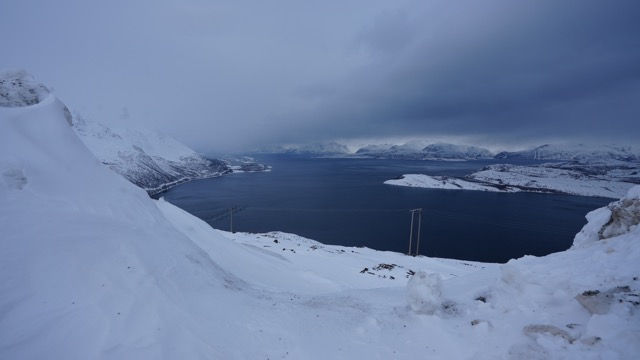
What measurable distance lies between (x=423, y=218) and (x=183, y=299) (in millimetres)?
97049

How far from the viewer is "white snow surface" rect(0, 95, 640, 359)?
7.34 metres

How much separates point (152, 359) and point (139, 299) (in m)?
2.18

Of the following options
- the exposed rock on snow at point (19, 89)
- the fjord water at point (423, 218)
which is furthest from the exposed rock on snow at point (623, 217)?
the fjord water at point (423, 218)

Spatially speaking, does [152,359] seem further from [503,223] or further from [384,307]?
[503,223]

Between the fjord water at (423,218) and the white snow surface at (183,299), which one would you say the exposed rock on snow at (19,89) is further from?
the fjord water at (423,218)

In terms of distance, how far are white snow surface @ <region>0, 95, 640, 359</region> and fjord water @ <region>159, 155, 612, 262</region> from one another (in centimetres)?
5082

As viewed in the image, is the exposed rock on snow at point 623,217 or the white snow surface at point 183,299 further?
the exposed rock on snow at point 623,217

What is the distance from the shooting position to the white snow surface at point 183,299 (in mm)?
7336

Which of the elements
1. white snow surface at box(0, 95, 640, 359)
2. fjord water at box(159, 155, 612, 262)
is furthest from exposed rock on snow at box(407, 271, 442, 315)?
fjord water at box(159, 155, 612, 262)

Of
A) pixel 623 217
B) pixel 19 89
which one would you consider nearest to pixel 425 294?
pixel 623 217

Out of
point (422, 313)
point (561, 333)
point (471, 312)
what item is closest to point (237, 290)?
point (422, 313)

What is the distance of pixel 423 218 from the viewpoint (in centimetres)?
9881

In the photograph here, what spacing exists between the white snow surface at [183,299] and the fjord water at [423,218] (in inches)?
2001

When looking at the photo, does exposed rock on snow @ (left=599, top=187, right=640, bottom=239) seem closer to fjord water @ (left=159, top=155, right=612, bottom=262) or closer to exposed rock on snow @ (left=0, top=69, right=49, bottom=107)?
exposed rock on snow @ (left=0, top=69, right=49, bottom=107)
